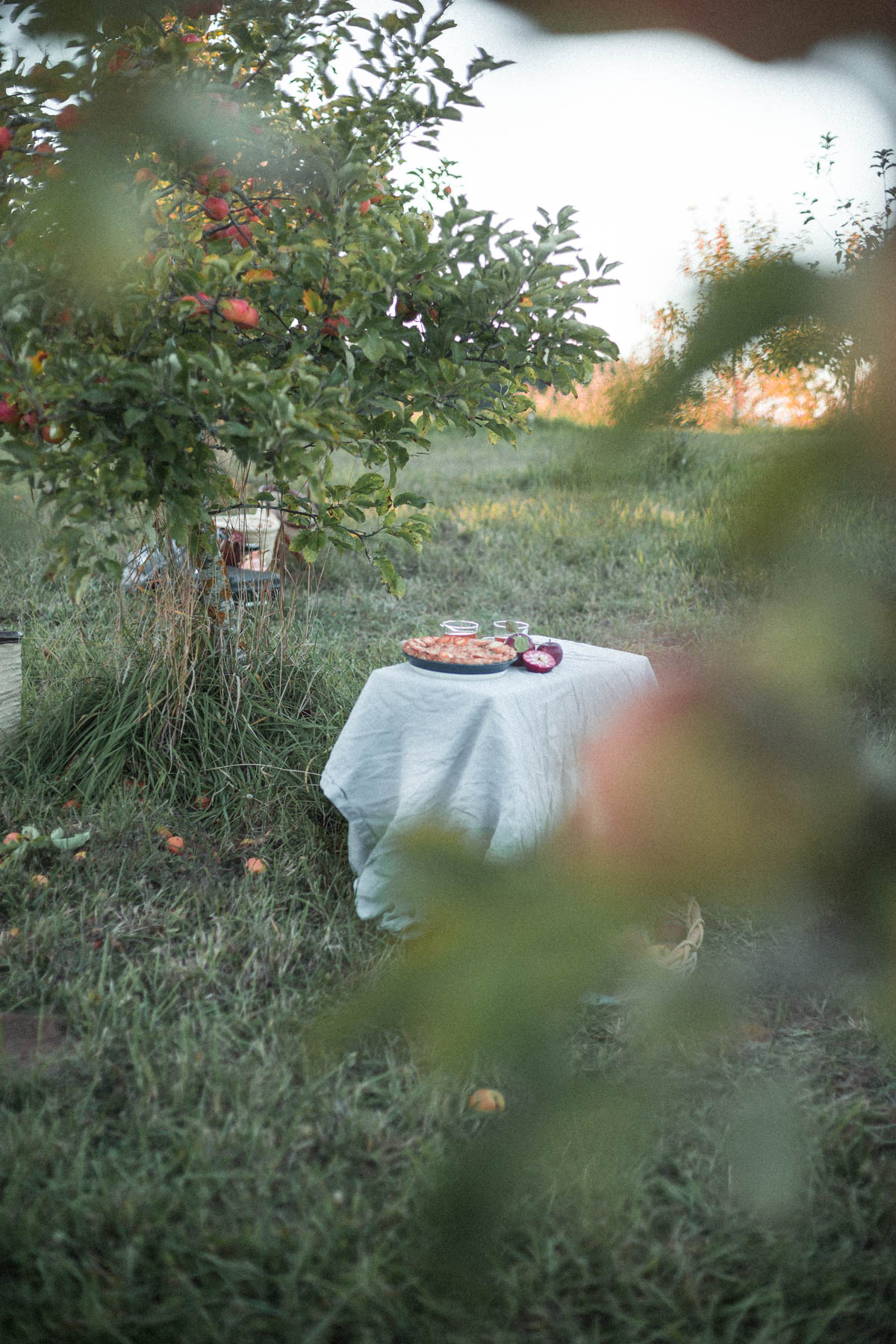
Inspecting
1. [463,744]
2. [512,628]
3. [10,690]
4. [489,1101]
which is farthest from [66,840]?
[489,1101]

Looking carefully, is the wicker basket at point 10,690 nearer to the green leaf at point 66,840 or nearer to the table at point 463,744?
the green leaf at point 66,840

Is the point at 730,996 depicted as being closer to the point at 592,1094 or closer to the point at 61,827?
the point at 592,1094

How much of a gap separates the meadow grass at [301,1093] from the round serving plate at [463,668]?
688mm

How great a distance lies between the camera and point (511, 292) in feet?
6.65

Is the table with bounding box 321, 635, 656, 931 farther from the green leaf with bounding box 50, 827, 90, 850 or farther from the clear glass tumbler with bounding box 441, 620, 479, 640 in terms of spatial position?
the green leaf with bounding box 50, 827, 90, 850

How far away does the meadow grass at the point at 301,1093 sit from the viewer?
41 cm

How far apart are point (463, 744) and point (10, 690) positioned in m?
1.68

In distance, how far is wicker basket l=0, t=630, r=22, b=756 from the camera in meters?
3.04

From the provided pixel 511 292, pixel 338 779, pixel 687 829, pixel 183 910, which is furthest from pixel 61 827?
pixel 687 829

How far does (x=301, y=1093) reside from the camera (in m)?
1.77

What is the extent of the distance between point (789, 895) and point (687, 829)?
0.23 feet

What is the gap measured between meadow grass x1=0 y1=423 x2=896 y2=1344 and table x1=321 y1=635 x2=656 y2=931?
0.27 metres

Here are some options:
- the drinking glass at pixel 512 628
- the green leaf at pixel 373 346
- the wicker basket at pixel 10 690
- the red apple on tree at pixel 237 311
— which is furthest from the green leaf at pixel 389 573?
the wicker basket at pixel 10 690

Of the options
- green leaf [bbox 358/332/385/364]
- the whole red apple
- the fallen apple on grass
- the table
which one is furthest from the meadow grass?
the whole red apple
